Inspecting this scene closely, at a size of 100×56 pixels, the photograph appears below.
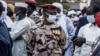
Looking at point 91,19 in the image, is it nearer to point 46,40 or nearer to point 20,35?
point 46,40

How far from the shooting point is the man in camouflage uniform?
24.9 ft

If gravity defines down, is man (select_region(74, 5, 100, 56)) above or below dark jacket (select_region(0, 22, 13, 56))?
below

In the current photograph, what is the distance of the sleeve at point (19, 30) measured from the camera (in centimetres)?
768

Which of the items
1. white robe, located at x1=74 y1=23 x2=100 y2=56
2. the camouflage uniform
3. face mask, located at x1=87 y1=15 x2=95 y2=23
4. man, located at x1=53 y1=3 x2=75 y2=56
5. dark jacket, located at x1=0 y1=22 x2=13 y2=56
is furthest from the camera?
man, located at x1=53 y1=3 x2=75 y2=56

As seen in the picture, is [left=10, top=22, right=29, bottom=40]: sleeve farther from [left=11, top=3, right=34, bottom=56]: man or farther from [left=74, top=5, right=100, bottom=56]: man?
[left=74, top=5, right=100, bottom=56]: man

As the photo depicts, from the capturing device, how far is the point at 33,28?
773 cm

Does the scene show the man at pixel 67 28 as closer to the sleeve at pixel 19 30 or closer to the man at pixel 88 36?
the sleeve at pixel 19 30

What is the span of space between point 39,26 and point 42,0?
83.1 ft

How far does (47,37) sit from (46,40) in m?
0.06

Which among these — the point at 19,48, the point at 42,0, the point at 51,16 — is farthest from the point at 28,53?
the point at 42,0

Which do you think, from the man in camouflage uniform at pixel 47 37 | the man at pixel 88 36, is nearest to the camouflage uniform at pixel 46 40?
the man in camouflage uniform at pixel 47 37

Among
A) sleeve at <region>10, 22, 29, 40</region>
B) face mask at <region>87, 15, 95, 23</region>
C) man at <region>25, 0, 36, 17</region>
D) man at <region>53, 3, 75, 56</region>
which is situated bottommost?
man at <region>53, 3, 75, 56</region>

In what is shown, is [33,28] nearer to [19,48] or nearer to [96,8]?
[19,48]

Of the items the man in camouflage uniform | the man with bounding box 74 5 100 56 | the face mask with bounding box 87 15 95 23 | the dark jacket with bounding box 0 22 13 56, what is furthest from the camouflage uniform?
the dark jacket with bounding box 0 22 13 56
